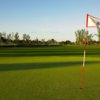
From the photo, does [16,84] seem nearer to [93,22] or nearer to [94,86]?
[94,86]

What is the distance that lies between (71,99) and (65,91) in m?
1.32

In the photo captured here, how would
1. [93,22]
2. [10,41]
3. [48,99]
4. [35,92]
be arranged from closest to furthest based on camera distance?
[48,99]
[35,92]
[93,22]
[10,41]

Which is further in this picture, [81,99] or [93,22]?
[93,22]

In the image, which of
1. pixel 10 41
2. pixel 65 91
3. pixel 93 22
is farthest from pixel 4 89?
pixel 10 41

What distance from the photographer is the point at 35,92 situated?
30.4 feet

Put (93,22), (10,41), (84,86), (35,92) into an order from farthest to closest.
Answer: (10,41)
(84,86)
(93,22)
(35,92)

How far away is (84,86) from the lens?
1073 cm

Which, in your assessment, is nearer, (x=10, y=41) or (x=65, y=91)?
(x=65, y=91)

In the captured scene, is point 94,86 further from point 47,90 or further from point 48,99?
point 48,99

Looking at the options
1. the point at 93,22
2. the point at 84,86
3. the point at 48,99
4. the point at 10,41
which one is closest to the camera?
the point at 48,99

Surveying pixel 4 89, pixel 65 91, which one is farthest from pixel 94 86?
pixel 4 89

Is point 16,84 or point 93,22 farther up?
point 93,22

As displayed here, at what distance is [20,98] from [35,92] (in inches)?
40.3

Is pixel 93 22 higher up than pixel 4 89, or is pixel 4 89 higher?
pixel 93 22
